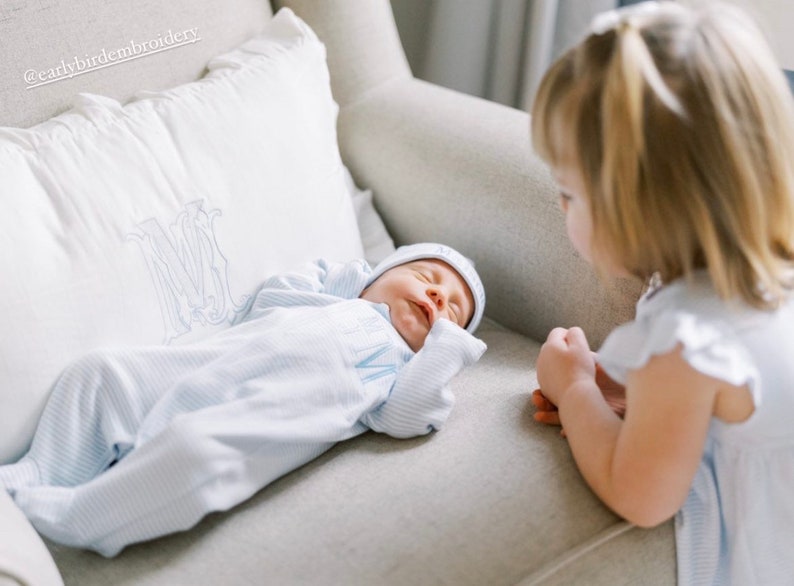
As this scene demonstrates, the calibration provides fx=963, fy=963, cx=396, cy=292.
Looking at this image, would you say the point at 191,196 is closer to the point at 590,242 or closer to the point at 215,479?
the point at 215,479

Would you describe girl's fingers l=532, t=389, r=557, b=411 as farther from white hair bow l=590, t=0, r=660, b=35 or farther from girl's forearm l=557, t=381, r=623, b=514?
white hair bow l=590, t=0, r=660, b=35

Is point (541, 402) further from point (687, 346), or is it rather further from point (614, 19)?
point (614, 19)

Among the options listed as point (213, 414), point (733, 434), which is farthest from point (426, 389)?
point (733, 434)

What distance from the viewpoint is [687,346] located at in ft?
3.02

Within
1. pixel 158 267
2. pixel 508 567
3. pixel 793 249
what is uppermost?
pixel 793 249

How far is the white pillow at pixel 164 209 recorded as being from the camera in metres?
1.16

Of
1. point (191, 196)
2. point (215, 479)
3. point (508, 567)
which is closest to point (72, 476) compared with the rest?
point (215, 479)

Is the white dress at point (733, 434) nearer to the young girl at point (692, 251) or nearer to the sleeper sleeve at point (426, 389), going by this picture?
the young girl at point (692, 251)

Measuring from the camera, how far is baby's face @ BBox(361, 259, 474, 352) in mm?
1377

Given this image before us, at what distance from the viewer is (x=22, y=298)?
1.14 meters

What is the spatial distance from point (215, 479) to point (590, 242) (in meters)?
0.48

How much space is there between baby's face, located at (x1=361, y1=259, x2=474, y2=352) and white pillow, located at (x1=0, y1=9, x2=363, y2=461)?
0.38ft

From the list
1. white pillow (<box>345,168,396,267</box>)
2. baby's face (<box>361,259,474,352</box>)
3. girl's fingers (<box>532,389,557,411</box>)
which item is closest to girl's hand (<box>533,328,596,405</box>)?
girl's fingers (<box>532,389,557,411</box>)

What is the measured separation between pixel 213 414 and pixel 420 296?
0.39 meters
